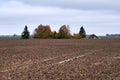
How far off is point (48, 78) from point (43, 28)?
149 metres

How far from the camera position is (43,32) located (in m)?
162

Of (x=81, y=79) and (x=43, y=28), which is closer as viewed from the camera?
(x=81, y=79)

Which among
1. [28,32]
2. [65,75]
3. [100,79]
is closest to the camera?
[100,79]

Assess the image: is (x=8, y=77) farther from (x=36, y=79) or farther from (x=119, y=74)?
(x=119, y=74)

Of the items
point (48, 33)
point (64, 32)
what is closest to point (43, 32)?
point (48, 33)

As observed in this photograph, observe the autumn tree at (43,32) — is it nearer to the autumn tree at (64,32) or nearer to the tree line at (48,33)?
the tree line at (48,33)

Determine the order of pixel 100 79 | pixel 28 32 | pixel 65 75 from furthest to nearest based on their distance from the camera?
pixel 28 32, pixel 65 75, pixel 100 79

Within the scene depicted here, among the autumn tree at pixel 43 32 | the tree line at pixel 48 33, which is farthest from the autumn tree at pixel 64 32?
the autumn tree at pixel 43 32

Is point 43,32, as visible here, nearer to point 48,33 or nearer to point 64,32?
point 48,33

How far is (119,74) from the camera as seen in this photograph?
15664 mm

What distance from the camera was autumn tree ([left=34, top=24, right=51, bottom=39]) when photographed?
160750 millimetres

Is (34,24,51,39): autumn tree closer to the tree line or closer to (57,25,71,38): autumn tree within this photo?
the tree line

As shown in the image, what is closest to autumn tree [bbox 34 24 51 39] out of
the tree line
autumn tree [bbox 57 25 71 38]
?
the tree line

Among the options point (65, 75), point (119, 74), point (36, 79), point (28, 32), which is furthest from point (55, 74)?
point (28, 32)
